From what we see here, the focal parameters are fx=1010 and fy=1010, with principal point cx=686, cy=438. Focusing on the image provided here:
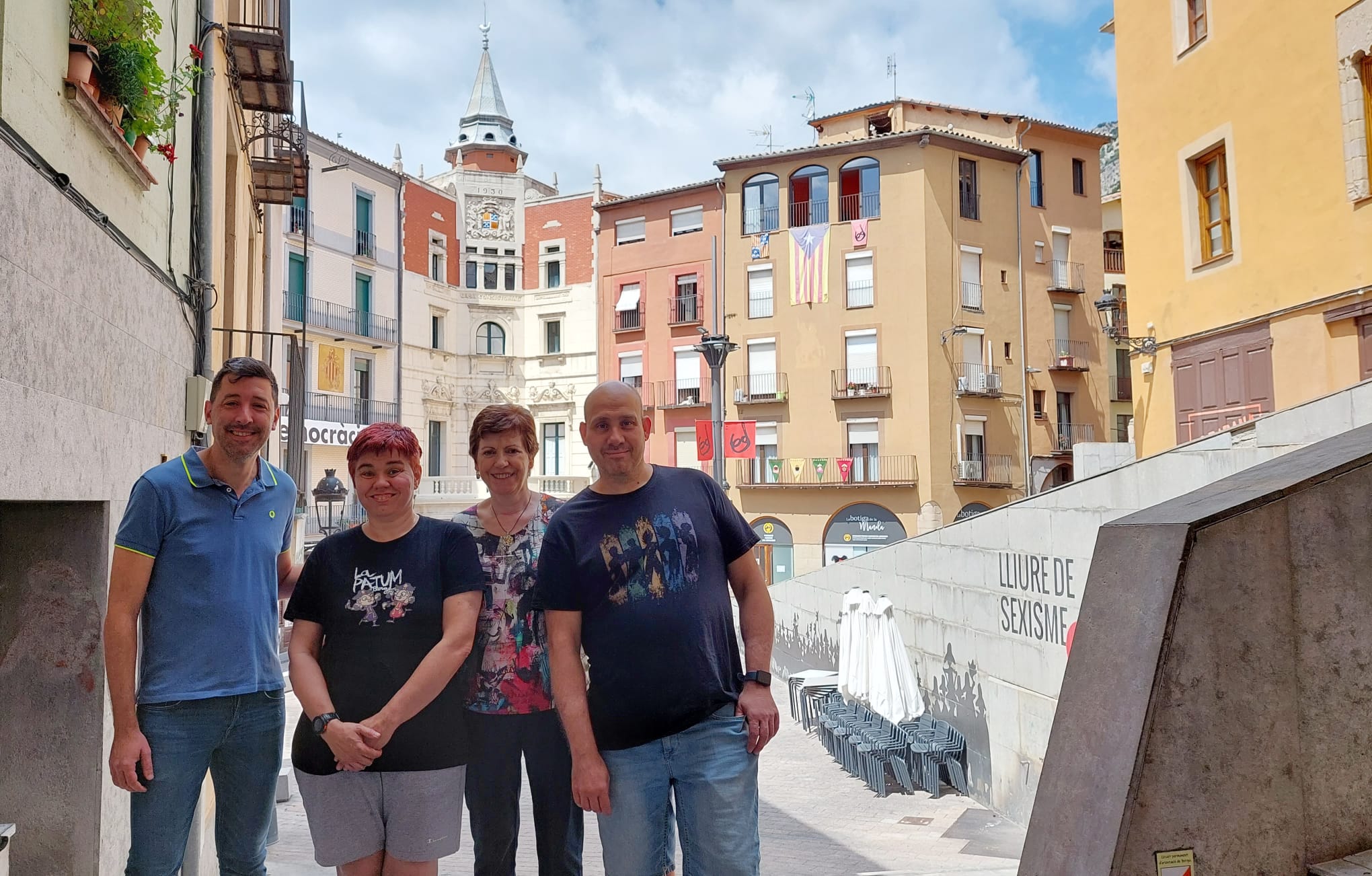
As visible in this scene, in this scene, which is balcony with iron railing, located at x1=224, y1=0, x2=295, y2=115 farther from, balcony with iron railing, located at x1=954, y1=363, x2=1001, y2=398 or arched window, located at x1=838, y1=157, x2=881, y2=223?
arched window, located at x1=838, y1=157, x2=881, y2=223

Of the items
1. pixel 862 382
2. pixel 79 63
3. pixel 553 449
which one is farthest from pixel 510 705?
pixel 553 449

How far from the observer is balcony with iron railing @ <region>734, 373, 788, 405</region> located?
34.8m

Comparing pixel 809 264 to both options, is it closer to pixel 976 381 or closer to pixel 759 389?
pixel 759 389

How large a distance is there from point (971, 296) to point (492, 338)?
65.4 ft

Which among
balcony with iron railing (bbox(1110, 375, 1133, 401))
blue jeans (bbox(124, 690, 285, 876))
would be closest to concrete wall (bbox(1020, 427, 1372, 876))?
blue jeans (bbox(124, 690, 285, 876))

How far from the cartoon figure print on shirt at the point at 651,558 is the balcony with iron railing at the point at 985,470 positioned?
101ft

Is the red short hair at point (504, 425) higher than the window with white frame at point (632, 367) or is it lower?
lower

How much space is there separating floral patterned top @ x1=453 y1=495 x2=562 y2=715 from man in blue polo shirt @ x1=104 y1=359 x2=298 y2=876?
0.64m

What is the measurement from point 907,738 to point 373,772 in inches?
390

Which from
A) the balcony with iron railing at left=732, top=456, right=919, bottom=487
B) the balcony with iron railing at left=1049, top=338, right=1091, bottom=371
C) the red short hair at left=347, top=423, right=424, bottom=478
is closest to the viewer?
the red short hair at left=347, top=423, right=424, bottom=478

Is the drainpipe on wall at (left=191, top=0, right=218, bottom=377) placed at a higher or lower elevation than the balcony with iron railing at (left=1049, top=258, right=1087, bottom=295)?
lower

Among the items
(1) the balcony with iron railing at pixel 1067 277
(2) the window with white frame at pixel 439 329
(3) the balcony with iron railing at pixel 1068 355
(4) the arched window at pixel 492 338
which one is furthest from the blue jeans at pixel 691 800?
(4) the arched window at pixel 492 338

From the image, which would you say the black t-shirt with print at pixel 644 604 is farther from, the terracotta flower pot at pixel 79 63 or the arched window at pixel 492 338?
the arched window at pixel 492 338

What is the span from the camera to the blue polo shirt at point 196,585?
2.90 m
